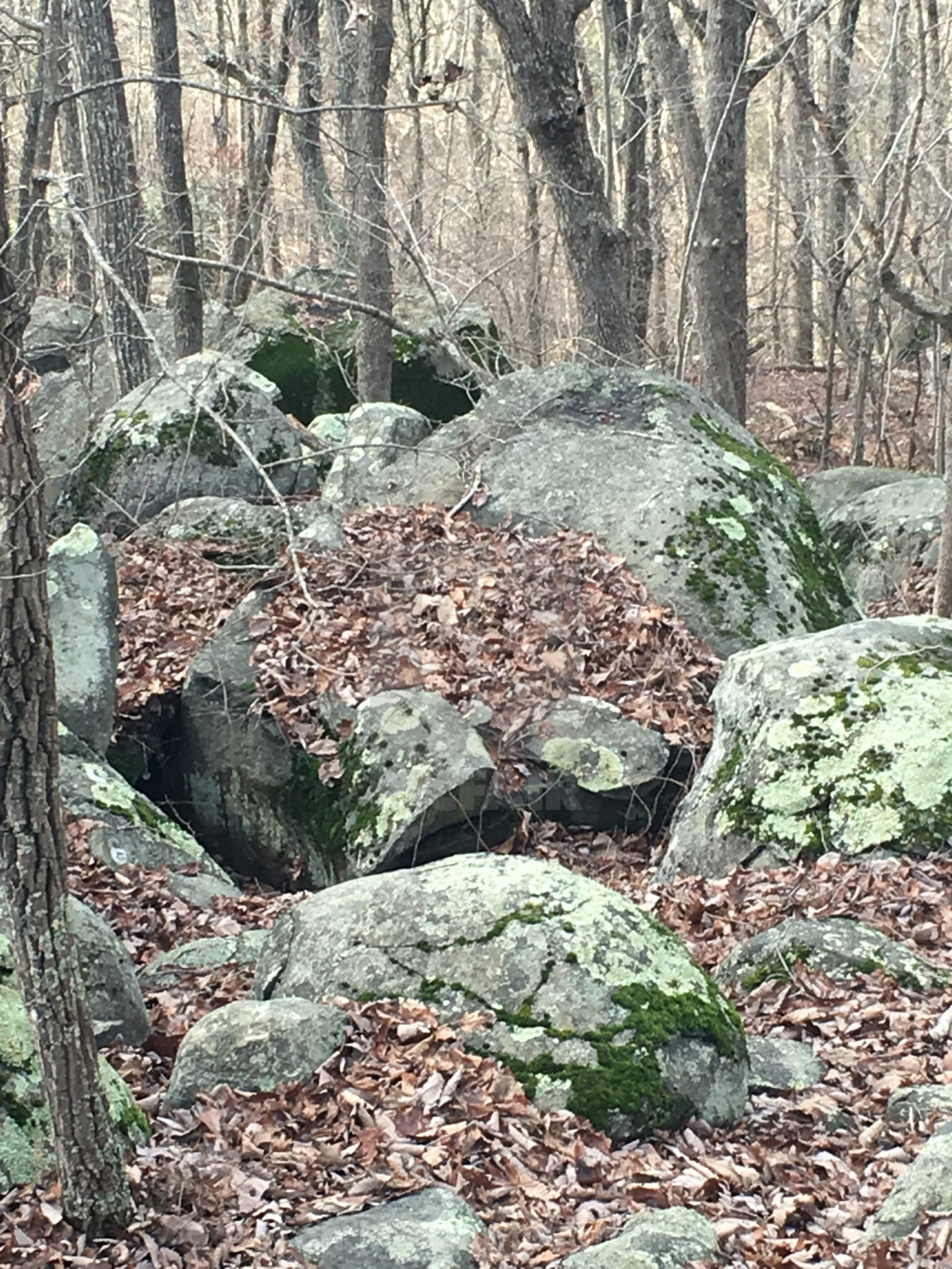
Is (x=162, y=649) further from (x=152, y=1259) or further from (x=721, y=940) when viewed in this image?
(x=152, y=1259)

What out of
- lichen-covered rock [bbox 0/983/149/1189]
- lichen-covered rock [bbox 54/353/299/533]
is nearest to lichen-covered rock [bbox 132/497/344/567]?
lichen-covered rock [bbox 54/353/299/533]

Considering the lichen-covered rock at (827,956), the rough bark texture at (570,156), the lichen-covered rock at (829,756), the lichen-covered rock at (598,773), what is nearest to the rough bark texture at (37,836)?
the lichen-covered rock at (827,956)

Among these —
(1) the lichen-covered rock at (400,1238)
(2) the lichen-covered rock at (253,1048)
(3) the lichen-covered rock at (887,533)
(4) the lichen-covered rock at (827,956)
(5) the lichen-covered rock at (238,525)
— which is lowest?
(4) the lichen-covered rock at (827,956)

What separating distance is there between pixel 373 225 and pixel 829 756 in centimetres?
804

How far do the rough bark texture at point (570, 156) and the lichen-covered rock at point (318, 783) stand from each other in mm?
4475

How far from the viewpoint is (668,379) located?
35.1 ft

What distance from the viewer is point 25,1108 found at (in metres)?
3.90

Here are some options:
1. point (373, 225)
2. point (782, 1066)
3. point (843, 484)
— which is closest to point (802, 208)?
point (843, 484)

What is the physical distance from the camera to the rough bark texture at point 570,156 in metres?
10.8

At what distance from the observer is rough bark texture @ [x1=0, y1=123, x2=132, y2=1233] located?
3152 millimetres

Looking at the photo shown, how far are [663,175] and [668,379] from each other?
12.2 m

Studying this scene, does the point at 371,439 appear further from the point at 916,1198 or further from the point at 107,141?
the point at 916,1198

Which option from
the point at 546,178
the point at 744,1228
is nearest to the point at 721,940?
the point at 744,1228

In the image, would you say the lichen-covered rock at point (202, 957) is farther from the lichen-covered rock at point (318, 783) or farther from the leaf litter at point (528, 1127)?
the lichen-covered rock at point (318, 783)
